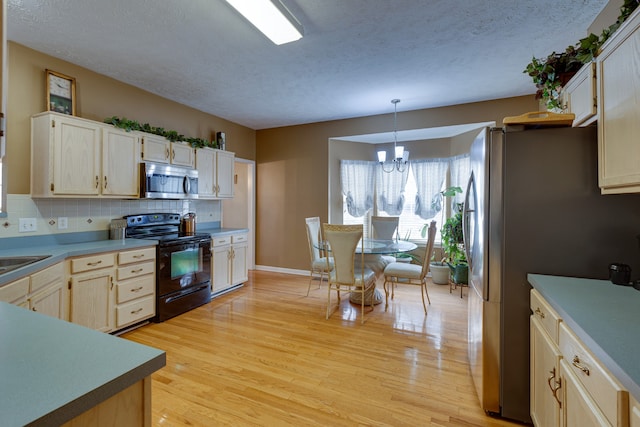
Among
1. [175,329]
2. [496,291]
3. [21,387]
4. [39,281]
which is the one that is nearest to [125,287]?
[175,329]

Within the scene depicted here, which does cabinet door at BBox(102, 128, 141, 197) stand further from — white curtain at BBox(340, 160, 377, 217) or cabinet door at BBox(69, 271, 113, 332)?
white curtain at BBox(340, 160, 377, 217)

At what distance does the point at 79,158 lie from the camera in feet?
8.84

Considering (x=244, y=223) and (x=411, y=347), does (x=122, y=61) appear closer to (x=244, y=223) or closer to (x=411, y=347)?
(x=244, y=223)

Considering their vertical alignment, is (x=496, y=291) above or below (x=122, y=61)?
below

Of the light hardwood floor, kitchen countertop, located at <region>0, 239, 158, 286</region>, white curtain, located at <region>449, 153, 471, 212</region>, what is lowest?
the light hardwood floor

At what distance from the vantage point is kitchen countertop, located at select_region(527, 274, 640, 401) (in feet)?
2.72

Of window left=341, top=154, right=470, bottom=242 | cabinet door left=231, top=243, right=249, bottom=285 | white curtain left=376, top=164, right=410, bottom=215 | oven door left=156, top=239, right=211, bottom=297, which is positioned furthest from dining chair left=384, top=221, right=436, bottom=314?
oven door left=156, top=239, right=211, bottom=297

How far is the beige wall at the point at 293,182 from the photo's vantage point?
5035 millimetres

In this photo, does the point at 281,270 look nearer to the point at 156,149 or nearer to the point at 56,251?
the point at 156,149

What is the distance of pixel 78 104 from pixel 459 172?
5.09 m

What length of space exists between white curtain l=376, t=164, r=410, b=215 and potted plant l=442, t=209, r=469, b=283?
1.00 m

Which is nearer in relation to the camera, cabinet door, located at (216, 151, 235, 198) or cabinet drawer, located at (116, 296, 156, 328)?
cabinet drawer, located at (116, 296, 156, 328)

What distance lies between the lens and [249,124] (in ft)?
17.0

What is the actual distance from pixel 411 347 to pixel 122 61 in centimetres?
394
